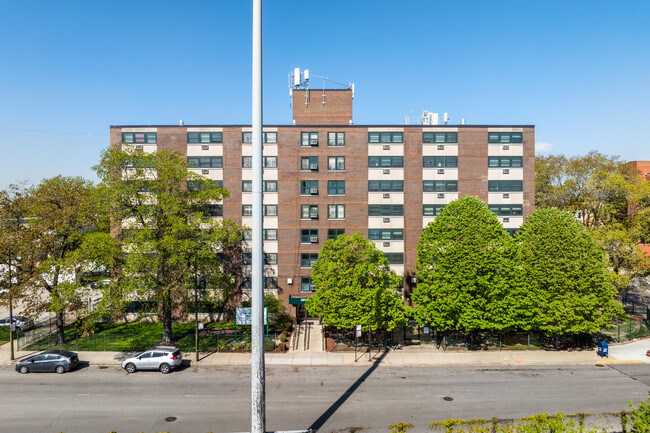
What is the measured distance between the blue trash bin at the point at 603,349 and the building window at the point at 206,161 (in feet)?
123

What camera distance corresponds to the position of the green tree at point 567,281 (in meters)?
29.5

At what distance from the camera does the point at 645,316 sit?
41719 millimetres

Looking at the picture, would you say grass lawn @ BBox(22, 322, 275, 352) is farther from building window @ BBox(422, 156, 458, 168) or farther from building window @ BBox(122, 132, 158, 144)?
building window @ BBox(422, 156, 458, 168)

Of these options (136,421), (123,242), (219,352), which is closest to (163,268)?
(123,242)

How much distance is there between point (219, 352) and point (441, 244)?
790 inches

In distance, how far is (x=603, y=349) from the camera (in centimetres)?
2984

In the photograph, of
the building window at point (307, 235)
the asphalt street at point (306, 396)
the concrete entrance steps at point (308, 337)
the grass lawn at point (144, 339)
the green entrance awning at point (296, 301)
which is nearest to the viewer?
the asphalt street at point (306, 396)

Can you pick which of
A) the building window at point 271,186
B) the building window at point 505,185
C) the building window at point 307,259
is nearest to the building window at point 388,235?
the building window at point 307,259

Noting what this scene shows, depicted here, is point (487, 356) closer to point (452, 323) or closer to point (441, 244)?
point (452, 323)

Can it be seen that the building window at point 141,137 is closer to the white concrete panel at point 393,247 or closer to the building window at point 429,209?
the white concrete panel at point 393,247

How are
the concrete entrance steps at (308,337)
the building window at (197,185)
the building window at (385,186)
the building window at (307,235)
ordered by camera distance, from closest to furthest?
the concrete entrance steps at (308,337)
the building window at (197,185)
the building window at (307,235)
the building window at (385,186)

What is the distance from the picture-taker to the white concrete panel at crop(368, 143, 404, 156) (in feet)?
132

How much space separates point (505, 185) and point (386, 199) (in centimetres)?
1260

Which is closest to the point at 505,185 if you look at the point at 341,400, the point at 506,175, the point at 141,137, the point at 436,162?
the point at 506,175
